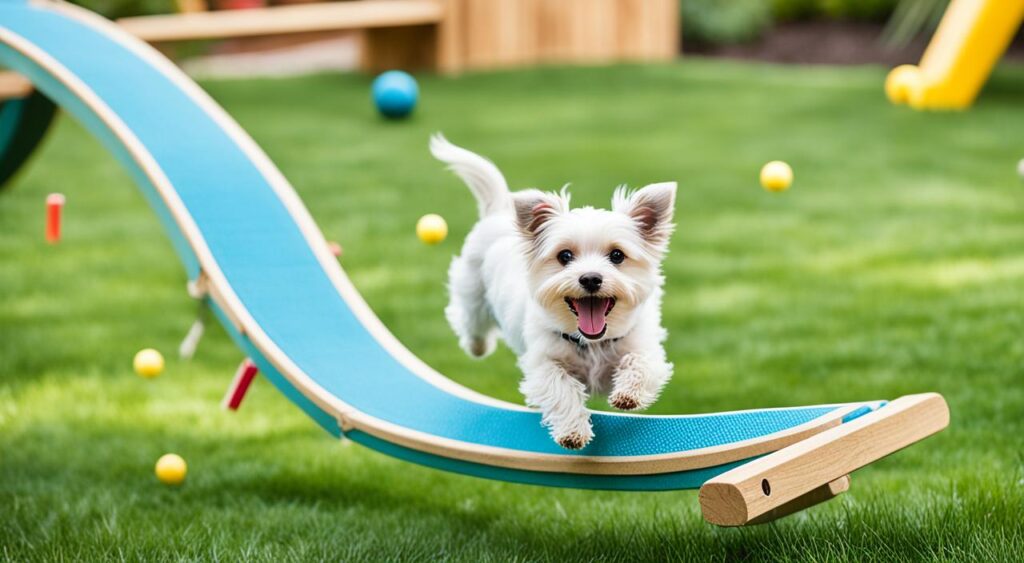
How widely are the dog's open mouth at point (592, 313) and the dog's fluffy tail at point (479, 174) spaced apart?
0.71 m

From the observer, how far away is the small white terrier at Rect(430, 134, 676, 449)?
10.7 ft

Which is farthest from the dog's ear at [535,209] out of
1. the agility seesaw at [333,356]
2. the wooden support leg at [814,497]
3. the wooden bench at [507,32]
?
the wooden bench at [507,32]

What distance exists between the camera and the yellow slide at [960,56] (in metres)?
10.3

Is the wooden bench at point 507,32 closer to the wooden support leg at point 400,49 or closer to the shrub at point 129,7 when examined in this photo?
the wooden support leg at point 400,49

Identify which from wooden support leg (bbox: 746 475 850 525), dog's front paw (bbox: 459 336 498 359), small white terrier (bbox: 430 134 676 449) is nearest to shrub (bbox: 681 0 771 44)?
dog's front paw (bbox: 459 336 498 359)

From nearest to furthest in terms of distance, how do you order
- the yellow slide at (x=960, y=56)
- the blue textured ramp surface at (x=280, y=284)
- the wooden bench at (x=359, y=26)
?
the blue textured ramp surface at (x=280, y=284) → the yellow slide at (x=960, y=56) → the wooden bench at (x=359, y=26)

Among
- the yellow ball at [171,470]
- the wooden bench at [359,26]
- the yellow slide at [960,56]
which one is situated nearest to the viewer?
the yellow ball at [171,470]

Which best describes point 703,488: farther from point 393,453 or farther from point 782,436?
point 393,453

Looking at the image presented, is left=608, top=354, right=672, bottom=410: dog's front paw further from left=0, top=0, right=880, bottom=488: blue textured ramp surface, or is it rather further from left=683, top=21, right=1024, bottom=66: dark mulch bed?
left=683, top=21, right=1024, bottom=66: dark mulch bed

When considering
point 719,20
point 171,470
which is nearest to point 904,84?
point 719,20

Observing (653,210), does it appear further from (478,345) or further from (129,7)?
(129,7)

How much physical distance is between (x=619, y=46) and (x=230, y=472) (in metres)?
9.70

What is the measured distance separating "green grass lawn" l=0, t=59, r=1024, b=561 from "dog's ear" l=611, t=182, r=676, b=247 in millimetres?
1016

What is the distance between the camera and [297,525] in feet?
14.7
